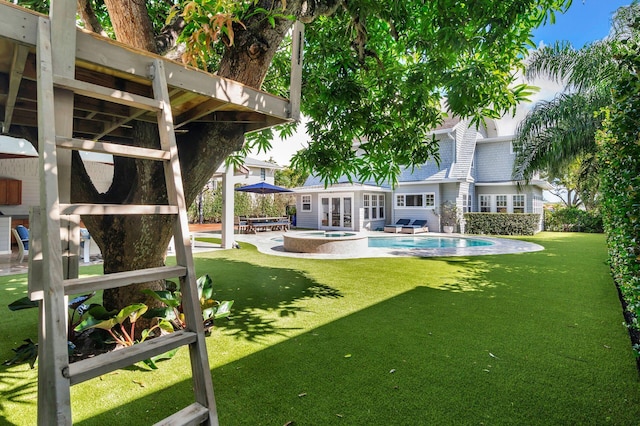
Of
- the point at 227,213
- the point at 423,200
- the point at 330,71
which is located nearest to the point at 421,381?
the point at 330,71

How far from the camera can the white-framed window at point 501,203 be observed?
2080 cm

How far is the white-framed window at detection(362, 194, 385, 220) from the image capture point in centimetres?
2153

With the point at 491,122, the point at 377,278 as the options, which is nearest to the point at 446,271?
the point at 377,278

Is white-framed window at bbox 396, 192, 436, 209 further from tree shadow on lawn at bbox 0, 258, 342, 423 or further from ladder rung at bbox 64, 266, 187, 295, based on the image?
ladder rung at bbox 64, 266, 187, 295

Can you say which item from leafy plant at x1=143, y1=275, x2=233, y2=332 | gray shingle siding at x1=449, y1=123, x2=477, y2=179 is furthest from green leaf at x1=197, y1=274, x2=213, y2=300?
gray shingle siding at x1=449, y1=123, x2=477, y2=179

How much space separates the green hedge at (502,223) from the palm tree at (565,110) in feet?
16.7

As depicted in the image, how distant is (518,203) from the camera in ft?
66.9

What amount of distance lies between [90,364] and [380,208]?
21839 millimetres

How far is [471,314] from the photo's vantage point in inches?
195

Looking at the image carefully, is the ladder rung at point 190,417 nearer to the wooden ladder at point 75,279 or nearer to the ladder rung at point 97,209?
the wooden ladder at point 75,279

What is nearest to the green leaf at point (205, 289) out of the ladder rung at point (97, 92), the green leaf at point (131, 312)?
the green leaf at point (131, 312)

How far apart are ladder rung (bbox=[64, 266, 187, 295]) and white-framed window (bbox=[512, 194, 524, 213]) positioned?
22.3 metres

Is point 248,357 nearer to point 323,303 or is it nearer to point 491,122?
point 323,303

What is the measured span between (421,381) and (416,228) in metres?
17.1
